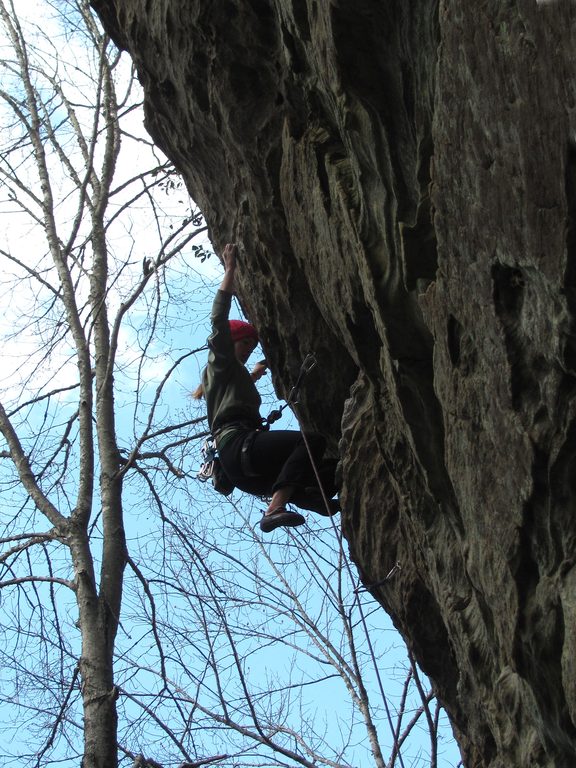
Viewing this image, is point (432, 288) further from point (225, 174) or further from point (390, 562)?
point (225, 174)

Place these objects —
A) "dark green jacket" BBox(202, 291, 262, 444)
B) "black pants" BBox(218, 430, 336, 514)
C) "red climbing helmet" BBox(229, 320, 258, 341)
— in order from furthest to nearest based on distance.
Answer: "red climbing helmet" BBox(229, 320, 258, 341), "dark green jacket" BBox(202, 291, 262, 444), "black pants" BBox(218, 430, 336, 514)

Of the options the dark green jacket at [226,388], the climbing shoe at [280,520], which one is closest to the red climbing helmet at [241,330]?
the dark green jacket at [226,388]

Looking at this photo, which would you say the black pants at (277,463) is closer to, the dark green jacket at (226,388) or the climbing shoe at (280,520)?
the dark green jacket at (226,388)

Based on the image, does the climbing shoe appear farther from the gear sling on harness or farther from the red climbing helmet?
the red climbing helmet

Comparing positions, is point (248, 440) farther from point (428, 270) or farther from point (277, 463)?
point (428, 270)

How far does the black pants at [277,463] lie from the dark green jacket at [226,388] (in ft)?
0.60

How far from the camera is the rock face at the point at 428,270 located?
3.04 meters

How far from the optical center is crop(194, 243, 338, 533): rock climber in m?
6.15

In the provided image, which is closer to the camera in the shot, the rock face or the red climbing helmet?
the rock face

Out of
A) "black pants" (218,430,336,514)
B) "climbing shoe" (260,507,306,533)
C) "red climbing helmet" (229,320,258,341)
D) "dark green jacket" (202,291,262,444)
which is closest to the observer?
"climbing shoe" (260,507,306,533)

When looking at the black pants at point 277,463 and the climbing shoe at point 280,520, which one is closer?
the climbing shoe at point 280,520

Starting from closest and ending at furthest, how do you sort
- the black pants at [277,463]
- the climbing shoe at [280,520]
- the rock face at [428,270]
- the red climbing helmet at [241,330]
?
the rock face at [428,270] → the climbing shoe at [280,520] → the black pants at [277,463] → the red climbing helmet at [241,330]

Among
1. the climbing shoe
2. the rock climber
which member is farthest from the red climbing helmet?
the climbing shoe

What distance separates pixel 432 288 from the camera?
4.03 meters
